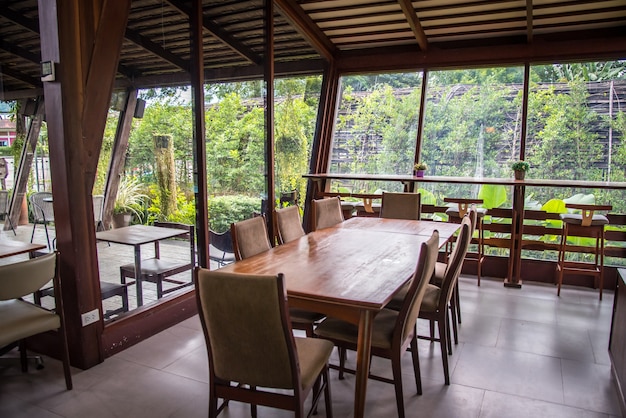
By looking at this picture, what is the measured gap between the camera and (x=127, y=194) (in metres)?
3.18

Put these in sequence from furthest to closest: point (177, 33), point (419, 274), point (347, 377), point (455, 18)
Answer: point (455, 18)
point (177, 33)
point (347, 377)
point (419, 274)

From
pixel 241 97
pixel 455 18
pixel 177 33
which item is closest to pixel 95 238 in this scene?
pixel 177 33

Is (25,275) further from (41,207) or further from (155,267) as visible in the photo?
(155,267)

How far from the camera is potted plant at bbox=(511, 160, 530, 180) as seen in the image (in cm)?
481

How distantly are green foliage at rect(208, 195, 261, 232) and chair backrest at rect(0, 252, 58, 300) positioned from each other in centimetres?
151

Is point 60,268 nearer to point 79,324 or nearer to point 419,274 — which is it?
point 79,324

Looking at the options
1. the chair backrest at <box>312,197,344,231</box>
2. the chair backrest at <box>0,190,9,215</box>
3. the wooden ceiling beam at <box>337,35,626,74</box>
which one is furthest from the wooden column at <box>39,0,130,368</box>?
the wooden ceiling beam at <box>337,35,626,74</box>

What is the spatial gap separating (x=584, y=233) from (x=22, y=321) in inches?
191

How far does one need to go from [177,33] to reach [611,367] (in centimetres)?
393

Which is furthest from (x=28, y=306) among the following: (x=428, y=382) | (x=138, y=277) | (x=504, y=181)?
(x=504, y=181)

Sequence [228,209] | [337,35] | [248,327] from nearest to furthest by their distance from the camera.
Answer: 1. [248,327]
2. [228,209]
3. [337,35]

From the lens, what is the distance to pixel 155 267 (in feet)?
11.2

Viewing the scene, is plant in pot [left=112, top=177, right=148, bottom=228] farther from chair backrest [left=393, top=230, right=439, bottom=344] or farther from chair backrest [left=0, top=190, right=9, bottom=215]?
chair backrest [left=393, top=230, right=439, bottom=344]

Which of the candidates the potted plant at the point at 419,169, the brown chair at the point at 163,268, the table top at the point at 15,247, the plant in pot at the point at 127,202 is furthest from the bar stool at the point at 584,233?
the table top at the point at 15,247
